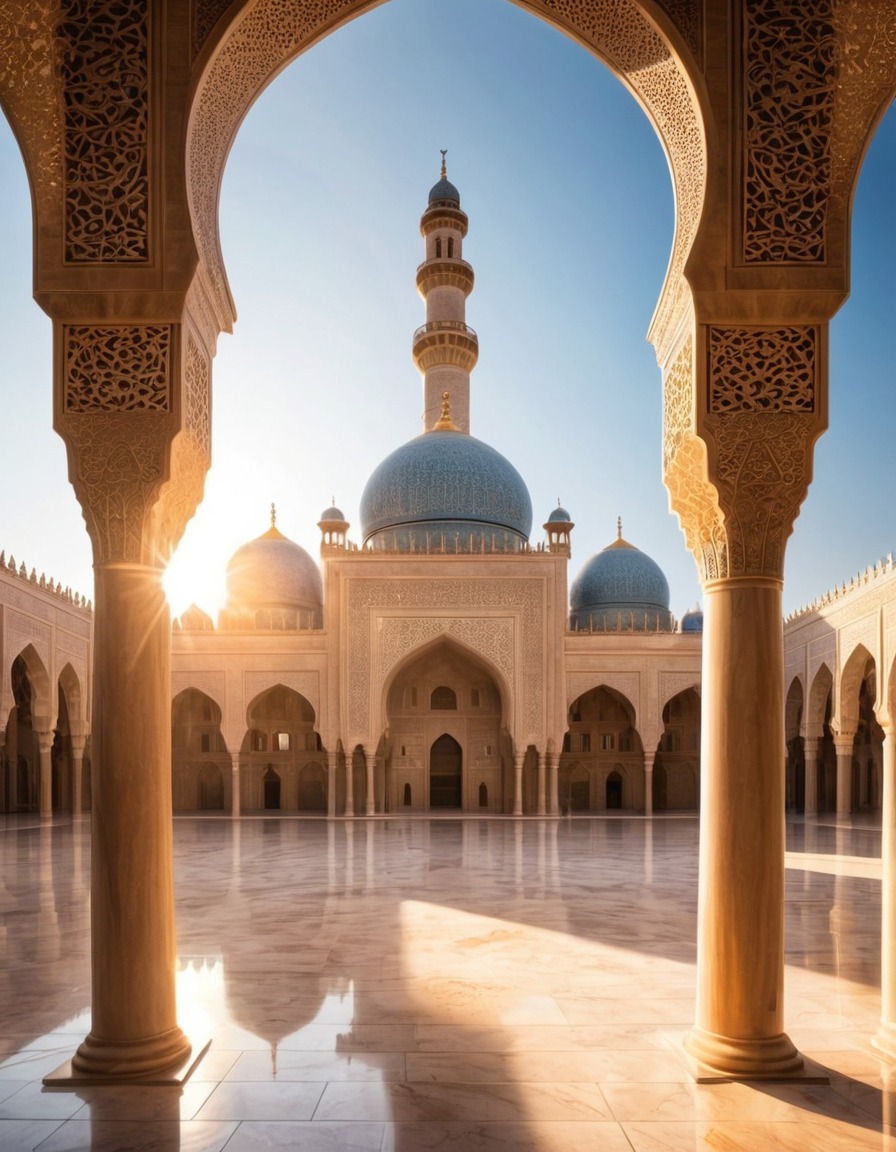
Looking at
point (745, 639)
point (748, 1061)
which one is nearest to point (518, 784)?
point (748, 1061)

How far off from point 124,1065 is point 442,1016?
5.33 ft

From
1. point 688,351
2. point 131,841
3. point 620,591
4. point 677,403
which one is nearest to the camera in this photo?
point 131,841

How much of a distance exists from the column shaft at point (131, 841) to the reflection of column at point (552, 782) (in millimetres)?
15588

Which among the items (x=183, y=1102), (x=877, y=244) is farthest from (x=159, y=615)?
(x=877, y=244)

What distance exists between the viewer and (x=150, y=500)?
142 inches

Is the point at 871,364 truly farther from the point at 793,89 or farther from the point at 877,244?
the point at 793,89

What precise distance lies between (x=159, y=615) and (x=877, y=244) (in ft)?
Result: 25.3

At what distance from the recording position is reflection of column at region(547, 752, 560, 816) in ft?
61.2

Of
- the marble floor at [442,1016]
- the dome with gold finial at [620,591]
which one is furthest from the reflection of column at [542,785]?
the marble floor at [442,1016]

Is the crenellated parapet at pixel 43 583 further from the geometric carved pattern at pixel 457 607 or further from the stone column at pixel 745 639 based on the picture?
the stone column at pixel 745 639

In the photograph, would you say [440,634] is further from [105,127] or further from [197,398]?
[105,127]

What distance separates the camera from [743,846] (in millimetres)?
3480

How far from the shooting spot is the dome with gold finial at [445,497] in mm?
21734

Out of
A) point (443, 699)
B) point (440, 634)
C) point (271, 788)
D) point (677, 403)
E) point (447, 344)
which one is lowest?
point (271, 788)
